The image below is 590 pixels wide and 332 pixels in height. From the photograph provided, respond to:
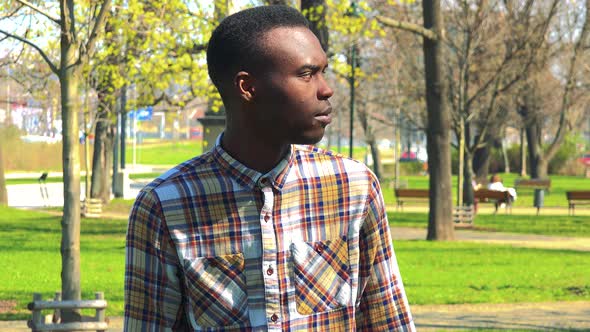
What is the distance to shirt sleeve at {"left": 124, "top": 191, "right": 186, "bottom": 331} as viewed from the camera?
2.24 m

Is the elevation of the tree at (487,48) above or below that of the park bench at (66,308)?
above

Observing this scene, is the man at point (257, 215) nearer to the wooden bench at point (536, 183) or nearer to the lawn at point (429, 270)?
the lawn at point (429, 270)

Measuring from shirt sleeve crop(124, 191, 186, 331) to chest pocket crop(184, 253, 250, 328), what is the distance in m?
0.04

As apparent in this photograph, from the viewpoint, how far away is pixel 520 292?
46.5 feet

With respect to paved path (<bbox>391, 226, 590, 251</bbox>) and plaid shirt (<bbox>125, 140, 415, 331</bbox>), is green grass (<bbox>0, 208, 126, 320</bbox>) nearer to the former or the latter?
paved path (<bbox>391, 226, 590, 251</bbox>)

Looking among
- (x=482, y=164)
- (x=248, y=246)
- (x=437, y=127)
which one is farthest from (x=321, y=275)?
(x=482, y=164)

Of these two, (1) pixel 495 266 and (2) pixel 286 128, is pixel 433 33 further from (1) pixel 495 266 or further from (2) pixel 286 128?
(2) pixel 286 128

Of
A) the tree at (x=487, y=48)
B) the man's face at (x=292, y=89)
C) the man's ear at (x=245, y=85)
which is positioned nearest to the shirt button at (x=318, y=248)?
the man's face at (x=292, y=89)

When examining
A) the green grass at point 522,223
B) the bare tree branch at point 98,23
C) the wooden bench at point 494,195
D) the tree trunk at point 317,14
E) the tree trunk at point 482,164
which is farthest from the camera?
the tree trunk at point 482,164

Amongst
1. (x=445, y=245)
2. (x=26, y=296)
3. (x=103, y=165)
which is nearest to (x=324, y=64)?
(x=26, y=296)

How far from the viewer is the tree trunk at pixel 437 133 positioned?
21516 mm

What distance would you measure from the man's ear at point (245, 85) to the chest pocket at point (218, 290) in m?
0.31

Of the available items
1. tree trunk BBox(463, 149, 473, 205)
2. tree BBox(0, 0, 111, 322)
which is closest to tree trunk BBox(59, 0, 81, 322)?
tree BBox(0, 0, 111, 322)

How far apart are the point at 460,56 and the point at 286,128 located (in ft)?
90.1
